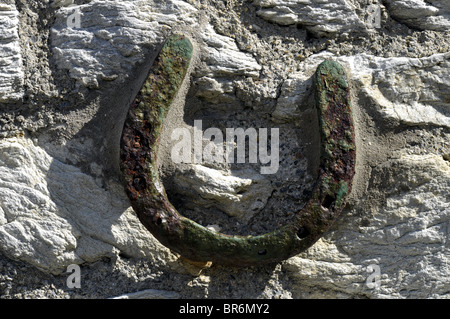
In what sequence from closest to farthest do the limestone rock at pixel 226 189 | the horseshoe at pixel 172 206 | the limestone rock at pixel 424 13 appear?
the horseshoe at pixel 172 206, the limestone rock at pixel 226 189, the limestone rock at pixel 424 13

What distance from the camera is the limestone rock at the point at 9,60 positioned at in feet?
6.23

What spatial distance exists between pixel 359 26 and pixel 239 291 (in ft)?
3.41

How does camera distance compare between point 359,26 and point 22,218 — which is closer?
point 22,218

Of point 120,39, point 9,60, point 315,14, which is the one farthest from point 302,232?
point 9,60

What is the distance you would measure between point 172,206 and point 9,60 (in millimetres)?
758

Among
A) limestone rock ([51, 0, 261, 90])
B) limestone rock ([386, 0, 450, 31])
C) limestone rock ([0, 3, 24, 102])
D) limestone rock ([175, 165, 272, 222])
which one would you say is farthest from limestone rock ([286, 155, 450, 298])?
limestone rock ([0, 3, 24, 102])

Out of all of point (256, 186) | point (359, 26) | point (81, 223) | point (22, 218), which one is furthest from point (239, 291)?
point (359, 26)

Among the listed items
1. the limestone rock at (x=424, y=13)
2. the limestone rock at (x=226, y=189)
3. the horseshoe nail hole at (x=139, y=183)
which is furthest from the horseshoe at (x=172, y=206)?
the limestone rock at (x=424, y=13)

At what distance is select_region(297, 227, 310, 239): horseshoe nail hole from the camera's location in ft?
6.00

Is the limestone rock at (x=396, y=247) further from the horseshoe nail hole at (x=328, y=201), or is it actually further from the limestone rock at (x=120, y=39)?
the limestone rock at (x=120, y=39)

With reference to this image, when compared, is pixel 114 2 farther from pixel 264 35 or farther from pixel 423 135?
pixel 423 135

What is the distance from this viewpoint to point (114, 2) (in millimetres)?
1947

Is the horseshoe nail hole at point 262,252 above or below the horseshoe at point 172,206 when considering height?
below

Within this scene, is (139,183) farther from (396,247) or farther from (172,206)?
(396,247)
